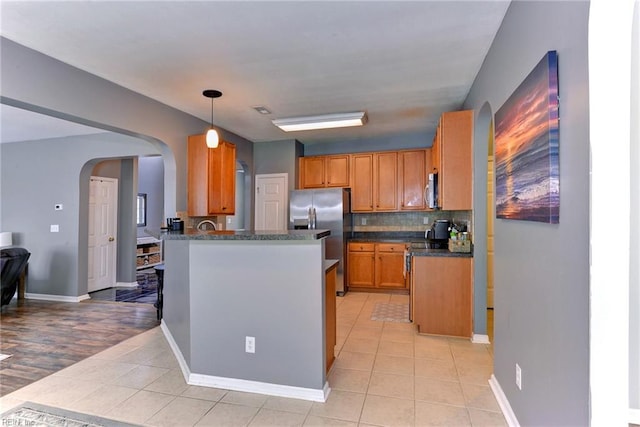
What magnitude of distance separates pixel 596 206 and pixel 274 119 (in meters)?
3.86

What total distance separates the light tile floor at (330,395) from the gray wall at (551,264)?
400 millimetres

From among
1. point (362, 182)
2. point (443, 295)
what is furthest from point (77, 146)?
point (443, 295)

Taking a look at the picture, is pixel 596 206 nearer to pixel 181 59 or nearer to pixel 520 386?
pixel 520 386

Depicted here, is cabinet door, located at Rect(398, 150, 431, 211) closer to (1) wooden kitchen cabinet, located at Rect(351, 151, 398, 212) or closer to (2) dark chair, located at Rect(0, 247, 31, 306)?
(1) wooden kitchen cabinet, located at Rect(351, 151, 398, 212)

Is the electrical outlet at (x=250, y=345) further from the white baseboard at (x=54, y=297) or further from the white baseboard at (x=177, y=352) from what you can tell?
the white baseboard at (x=54, y=297)

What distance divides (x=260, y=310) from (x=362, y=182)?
361 centimetres

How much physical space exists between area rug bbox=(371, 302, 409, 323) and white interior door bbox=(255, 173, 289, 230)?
7.39 feet

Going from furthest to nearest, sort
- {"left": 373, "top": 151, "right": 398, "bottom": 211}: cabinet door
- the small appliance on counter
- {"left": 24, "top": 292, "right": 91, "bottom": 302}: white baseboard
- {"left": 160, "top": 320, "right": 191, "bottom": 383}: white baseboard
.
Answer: {"left": 373, "top": 151, "right": 398, "bottom": 211}: cabinet door, {"left": 24, "top": 292, "right": 91, "bottom": 302}: white baseboard, the small appliance on counter, {"left": 160, "top": 320, "right": 191, "bottom": 383}: white baseboard

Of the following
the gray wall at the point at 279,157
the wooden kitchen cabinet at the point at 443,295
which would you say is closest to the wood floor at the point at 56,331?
the gray wall at the point at 279,157

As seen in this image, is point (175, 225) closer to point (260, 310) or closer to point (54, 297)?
point (260, 310)

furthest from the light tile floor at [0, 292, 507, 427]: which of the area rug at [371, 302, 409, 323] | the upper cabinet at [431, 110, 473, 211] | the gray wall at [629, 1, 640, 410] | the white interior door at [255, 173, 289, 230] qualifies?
the white interior door at [255, 173, 289, 230]

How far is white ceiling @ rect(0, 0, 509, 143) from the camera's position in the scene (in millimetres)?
Answer: 2072

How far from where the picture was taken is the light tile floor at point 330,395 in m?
1.99

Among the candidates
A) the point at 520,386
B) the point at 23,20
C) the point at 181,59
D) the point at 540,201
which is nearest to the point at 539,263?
the point at 540,201
